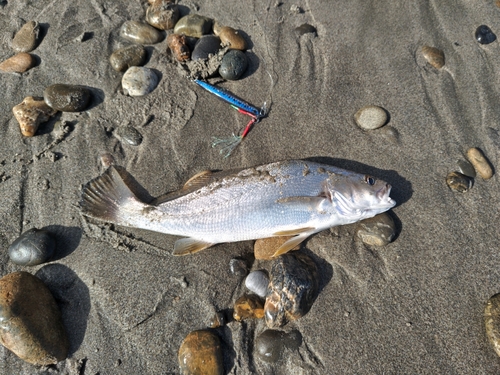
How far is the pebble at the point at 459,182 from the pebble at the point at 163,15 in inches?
197

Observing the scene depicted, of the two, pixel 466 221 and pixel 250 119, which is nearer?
pixel 466 221

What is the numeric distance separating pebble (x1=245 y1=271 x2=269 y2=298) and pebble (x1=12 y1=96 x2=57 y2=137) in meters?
3.83

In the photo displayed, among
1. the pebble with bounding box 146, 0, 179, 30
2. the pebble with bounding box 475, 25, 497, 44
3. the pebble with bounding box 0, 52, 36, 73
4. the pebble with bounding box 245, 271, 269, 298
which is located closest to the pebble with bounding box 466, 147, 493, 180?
the pebble with bounding box 475, 25, 497, 44

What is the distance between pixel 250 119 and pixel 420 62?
2882mm

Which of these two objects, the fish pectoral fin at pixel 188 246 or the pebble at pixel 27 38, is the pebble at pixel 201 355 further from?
the pebble at pixel 27 38

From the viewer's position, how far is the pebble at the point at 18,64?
187 inches

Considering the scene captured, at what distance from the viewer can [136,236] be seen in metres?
3.95

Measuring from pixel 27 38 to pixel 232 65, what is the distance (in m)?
3.57

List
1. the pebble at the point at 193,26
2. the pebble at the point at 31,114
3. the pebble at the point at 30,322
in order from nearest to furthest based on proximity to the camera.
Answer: the pebble at the point at 30,322, the pebble at the point at 31,114, the pebble at the point at 193,26

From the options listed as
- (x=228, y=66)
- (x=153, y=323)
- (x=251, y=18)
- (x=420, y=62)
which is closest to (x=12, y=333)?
(x=153, y=323)

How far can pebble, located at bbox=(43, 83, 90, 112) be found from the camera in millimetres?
4426

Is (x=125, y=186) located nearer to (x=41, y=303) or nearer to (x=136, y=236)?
(x=136, y=236)

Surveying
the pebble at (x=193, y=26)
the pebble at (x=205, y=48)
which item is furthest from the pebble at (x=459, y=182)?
the pebble at (x=193, y=26)

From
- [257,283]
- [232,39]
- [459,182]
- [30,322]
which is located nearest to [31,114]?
[30,322]
